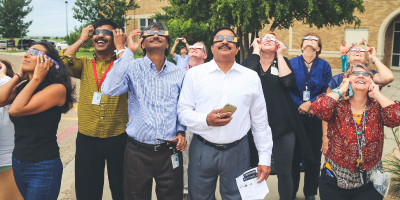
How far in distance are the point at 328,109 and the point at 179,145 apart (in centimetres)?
135

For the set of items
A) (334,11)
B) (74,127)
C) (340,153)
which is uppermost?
(334,11)

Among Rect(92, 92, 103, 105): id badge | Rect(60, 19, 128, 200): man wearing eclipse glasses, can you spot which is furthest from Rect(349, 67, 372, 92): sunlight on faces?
Rect(92, 92, 103, 105): id badge

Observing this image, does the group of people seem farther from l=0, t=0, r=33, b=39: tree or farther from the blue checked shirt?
l=0, t=0, r=33, b=39: tree

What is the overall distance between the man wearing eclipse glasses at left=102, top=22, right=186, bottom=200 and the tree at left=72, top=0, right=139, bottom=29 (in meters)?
30.0

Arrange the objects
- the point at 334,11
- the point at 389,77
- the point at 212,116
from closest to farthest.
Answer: the point at 212,116 < the point at 389,77 < the point at 334,11

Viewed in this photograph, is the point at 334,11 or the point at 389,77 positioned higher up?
the point at 334,11

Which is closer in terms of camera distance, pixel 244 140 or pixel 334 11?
pixel 244 140

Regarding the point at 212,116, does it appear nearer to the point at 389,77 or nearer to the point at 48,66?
the point at 48,66

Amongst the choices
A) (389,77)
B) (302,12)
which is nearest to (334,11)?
(302,12)

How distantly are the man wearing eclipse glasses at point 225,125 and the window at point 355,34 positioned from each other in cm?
2191

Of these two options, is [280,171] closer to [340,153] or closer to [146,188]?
[340,153]

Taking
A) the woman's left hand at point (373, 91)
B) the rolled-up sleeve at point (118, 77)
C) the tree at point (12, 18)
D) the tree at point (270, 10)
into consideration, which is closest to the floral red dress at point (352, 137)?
the woman's left hand at point (373, 91)

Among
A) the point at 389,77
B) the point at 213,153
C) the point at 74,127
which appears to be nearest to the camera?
the point at 213,153

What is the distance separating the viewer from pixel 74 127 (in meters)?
7.26
